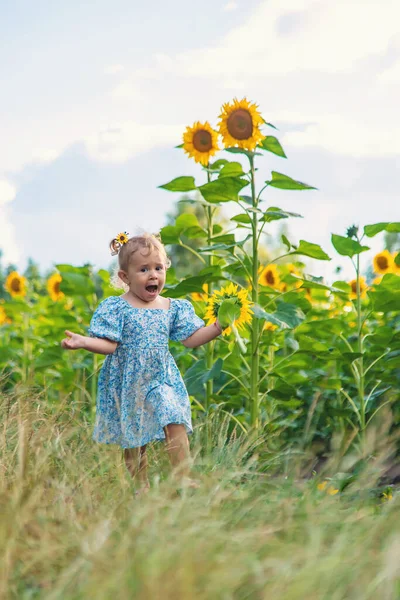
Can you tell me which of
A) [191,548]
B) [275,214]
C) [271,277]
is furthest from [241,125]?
[191,548]

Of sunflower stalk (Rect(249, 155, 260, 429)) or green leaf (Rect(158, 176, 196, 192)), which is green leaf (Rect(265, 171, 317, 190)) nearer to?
sunflower stalk (Rect(249, 155, 260, 429))

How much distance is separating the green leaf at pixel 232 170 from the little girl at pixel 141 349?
685mm

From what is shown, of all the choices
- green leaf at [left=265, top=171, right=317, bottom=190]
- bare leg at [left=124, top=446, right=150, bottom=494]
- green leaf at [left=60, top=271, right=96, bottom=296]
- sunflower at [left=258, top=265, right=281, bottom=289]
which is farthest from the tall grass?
sunflower at [left=258, top=265, right=281, bottom=289]

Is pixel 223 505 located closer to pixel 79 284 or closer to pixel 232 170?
pixel 232 170

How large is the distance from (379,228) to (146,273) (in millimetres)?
1449

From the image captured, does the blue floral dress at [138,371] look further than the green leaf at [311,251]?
No

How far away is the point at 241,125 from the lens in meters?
3.92

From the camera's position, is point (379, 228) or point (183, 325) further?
point (379, 228)

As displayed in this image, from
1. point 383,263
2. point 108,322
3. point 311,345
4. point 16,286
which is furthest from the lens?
point 16,286

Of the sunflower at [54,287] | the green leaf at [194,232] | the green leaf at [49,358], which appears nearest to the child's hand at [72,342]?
the green leaf at [194,232]

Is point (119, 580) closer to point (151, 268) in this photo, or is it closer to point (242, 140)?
point (151, 268)

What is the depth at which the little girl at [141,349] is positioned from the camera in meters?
3.19

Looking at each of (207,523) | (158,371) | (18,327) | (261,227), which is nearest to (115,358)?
(158,371)

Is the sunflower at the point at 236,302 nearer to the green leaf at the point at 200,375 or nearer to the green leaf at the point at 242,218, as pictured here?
the green leaf at the point at 200,375
